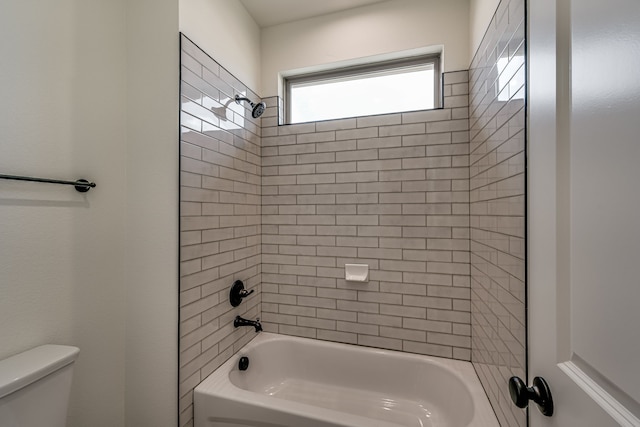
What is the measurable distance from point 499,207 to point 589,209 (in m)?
0.69

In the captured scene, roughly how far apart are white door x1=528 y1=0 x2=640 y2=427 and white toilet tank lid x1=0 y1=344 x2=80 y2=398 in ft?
4.86

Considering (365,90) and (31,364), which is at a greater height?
(365,90)

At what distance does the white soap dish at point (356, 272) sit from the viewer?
1.79m

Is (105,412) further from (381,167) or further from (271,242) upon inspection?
(381,167)

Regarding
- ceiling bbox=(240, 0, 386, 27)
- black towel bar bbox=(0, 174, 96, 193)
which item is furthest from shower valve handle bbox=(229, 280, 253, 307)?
ceiling bbox=(240, 0, 386, 27)

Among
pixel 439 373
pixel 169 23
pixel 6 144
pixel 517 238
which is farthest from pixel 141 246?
pixel 439 373

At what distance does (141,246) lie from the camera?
1.32 m

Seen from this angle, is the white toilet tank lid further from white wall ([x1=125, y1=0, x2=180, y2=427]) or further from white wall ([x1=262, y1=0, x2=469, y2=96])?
white wall ([x1=262, y1=0, x2=469, y2=96])

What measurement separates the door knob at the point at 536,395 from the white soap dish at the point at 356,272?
3.75 ft

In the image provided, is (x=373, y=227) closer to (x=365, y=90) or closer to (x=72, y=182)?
(x=365, y=90)

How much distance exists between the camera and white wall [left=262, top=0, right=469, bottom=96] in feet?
5.47

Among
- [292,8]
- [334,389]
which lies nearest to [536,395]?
[334,389]

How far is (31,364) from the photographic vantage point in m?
0.91

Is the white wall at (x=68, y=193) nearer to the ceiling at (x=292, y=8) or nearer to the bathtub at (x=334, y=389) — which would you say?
the bathtub at (x=334, y=389)
